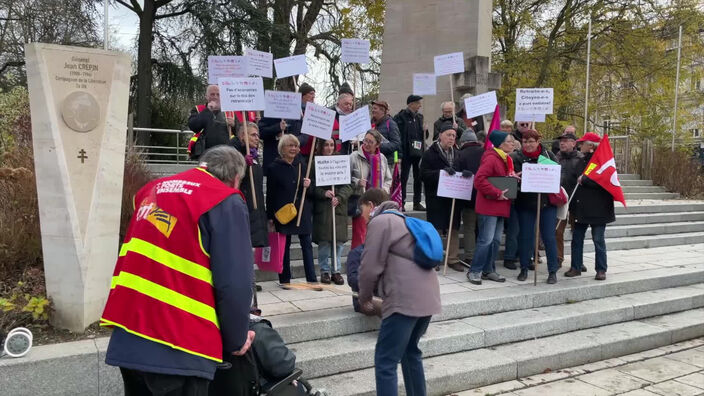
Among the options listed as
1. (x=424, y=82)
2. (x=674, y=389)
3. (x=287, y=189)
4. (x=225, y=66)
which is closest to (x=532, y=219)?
(x=674, y=389)

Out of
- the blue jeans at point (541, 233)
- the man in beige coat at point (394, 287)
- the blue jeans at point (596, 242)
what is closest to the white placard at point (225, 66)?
the man in beige coat at point (394, 287)

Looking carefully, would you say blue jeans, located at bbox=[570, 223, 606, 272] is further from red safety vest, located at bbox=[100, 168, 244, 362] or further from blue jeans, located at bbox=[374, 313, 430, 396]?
red safety vest, located at bbox=[100, 168, 244, 362]

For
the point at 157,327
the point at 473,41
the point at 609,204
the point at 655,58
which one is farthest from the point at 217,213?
the point at 655,58

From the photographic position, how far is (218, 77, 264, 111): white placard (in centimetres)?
595

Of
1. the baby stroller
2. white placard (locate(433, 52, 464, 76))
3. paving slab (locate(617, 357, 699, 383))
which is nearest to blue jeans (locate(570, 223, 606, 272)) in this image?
paving slab (locate(617, 357, 699, 383))

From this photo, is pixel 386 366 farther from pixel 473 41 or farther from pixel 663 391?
pixel 473 41

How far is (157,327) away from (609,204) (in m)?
6.55

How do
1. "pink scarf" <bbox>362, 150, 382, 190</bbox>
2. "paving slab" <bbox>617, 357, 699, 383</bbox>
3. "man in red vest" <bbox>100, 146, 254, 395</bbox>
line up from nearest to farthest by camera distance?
"man in red vest" <bbox>100, 146, 254, 395</bbox> < "paving slab" <bbox>617, 357, 699, 383</bbox> < "pink scarf" <bbox>362, 150, 382, 190</bbox>

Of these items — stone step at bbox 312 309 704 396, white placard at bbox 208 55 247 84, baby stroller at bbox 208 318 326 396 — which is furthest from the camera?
white placard at bbox 208 55 247 84

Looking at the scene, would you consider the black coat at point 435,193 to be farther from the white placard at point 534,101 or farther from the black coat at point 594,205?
the black coat at point 594,205

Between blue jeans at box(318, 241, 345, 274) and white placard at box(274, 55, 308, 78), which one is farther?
white placard at box(274, 55, 308, 78)

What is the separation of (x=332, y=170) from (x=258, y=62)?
1809 millimetres

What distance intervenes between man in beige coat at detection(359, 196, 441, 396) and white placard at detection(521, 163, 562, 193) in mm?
3565

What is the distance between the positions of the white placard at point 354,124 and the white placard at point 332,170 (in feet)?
1.58
